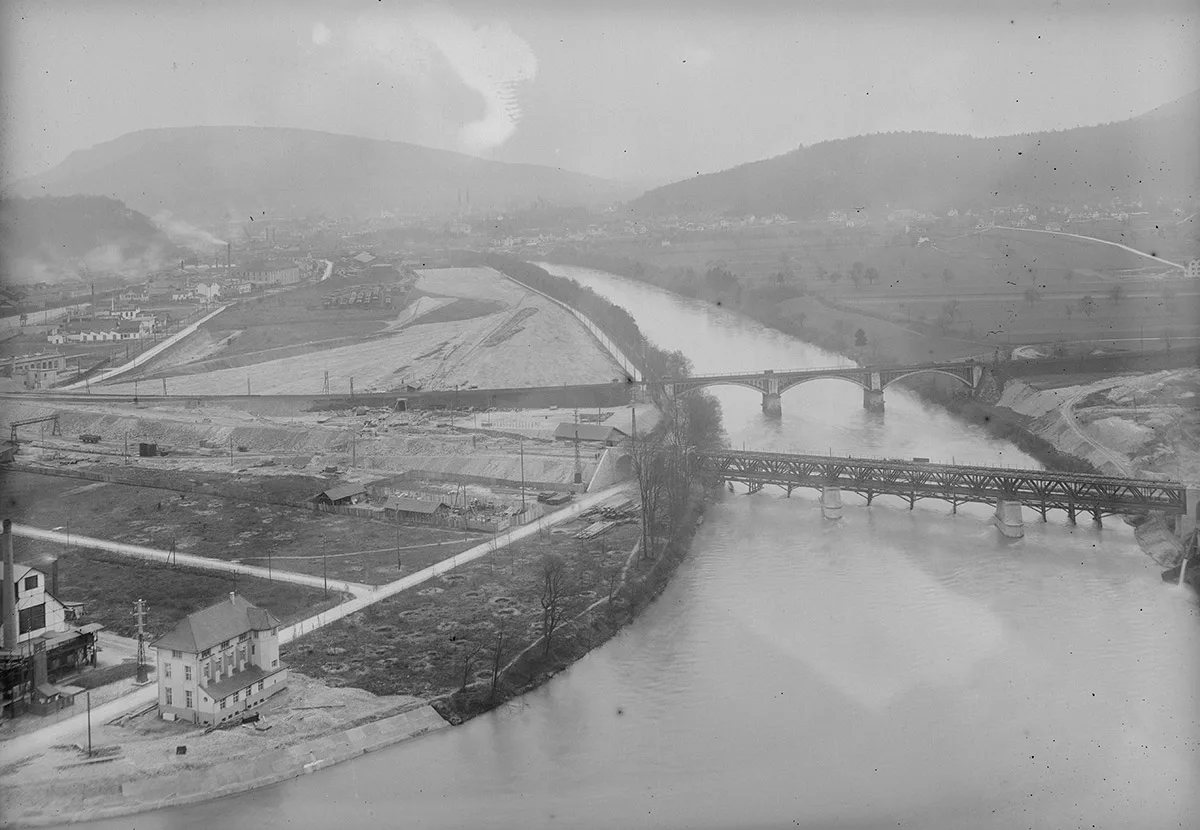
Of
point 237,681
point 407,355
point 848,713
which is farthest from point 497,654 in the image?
point 407,355

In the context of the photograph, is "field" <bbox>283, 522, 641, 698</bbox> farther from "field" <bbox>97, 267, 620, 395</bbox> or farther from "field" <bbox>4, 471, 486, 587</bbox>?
"field" <bbox>97, 267, 620, 395</bbox>

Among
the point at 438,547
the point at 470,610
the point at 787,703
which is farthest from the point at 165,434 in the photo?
the point at 787,703

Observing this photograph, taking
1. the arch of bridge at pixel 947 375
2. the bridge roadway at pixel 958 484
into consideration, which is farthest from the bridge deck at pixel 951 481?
the arch of bridge at pixel 947 375

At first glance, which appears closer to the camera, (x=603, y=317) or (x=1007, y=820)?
(x=1007, y=820)

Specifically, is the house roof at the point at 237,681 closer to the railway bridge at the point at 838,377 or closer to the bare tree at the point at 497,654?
the bare tree at the point at 497,654

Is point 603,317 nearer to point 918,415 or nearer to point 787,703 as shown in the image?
point 918,415

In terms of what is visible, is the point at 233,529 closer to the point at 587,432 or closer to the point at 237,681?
the point at 237,681
